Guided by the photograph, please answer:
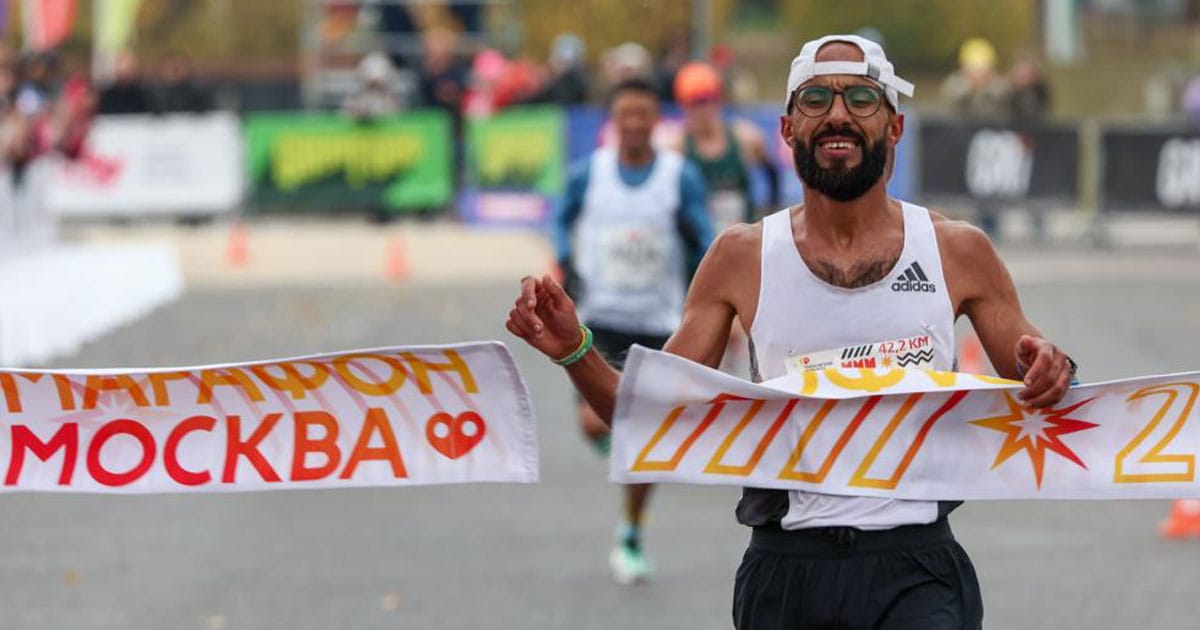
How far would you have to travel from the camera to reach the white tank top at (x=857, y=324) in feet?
15.8

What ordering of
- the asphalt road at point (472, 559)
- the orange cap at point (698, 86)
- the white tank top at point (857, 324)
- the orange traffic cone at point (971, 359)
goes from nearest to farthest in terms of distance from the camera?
the white tank top at point (857, 324)
the asphalt road at point (472, 559)
the orange cap at point (698, 86)
the orange traffic cone at point (971, 359)

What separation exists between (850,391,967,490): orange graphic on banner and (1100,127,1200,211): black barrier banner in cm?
2073

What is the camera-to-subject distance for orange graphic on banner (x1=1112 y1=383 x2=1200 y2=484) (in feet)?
16.5

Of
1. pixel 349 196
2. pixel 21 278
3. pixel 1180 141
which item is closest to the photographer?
pixel 21 278

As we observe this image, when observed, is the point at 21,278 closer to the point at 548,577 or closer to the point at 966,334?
the point at 966,334

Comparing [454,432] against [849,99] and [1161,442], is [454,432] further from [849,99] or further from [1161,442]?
[1161,442]

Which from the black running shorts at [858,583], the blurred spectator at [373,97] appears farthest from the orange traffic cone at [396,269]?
the black running shorts at [858,583]

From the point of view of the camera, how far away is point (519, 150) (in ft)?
93.0

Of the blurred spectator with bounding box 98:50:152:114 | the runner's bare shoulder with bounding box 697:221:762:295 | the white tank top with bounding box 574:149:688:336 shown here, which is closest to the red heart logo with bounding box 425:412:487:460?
the runner's bare shoulder with bounding box 697:221:762:295

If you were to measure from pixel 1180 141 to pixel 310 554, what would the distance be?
17.3 meters

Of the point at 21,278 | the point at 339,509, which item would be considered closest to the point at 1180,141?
the point at 21,278

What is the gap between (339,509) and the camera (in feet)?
35.1

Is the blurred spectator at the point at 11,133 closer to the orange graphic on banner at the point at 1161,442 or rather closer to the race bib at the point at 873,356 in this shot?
the race bib at the point at 873,356

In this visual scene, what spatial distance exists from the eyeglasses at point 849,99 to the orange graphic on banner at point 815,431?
0.58 m
